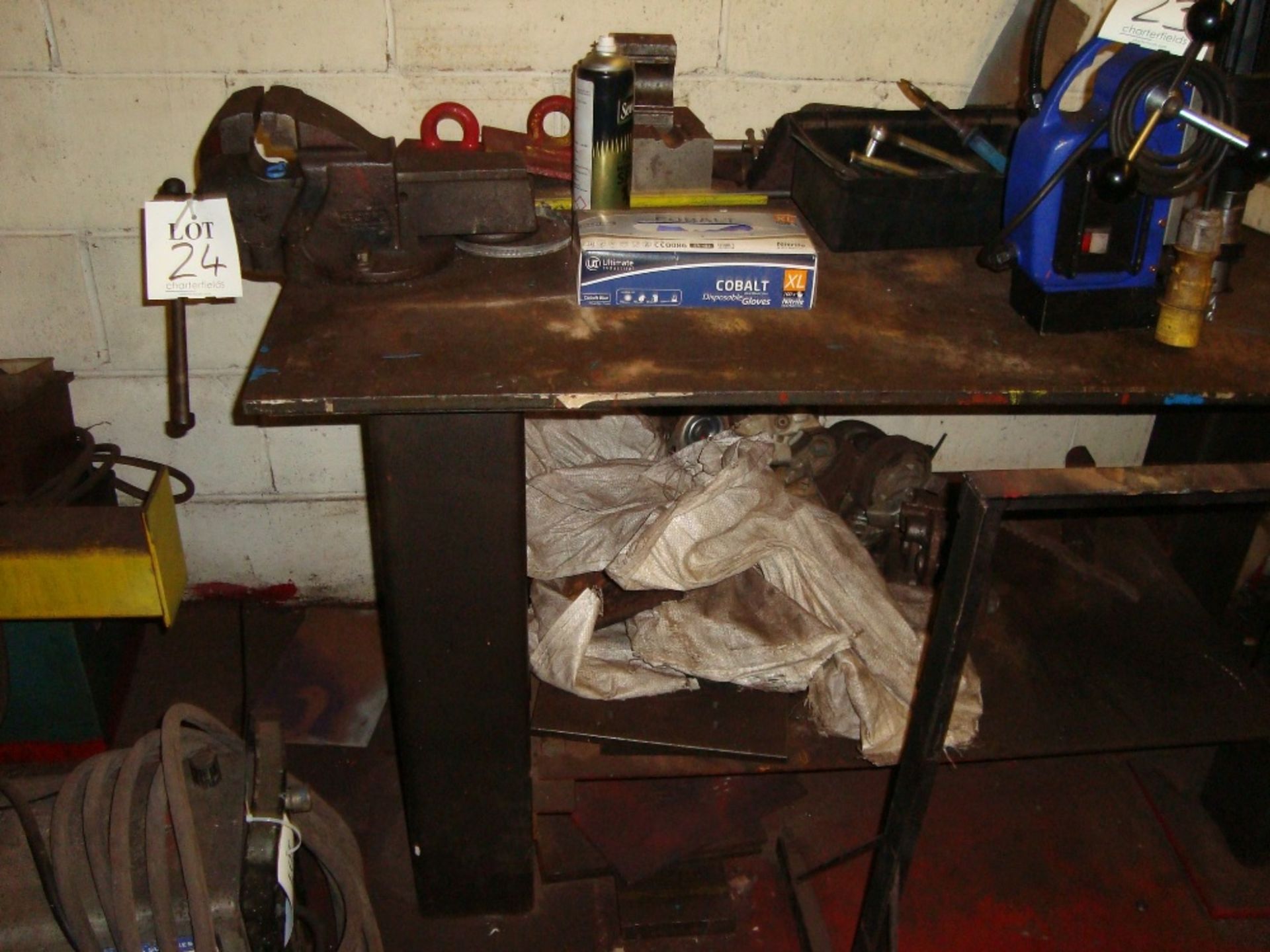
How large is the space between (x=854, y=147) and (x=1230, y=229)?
478 mm

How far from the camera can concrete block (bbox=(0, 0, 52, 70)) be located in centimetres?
138

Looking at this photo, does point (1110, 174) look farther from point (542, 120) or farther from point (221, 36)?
point (221, 36)

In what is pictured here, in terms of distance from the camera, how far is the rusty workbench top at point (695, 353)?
958 mm

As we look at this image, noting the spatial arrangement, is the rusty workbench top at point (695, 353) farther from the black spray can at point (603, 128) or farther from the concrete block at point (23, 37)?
the concrete block at point (23, 37)

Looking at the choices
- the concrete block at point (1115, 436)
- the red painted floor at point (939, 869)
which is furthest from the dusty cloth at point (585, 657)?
the concrete block at point (1115, 436)

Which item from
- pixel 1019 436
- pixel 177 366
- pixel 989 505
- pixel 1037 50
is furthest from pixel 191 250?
pixel 1019 436

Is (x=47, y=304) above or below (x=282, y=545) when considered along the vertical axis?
above

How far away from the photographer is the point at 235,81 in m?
1.45

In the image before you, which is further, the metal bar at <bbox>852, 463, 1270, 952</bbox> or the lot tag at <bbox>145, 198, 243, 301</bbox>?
the lot tag at <bbox>145, 198, 243, 301</bbox>

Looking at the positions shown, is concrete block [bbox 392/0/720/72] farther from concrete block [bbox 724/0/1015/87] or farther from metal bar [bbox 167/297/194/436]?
metal bar [bbox 167/297/194/436]

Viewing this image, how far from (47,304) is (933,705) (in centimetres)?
147

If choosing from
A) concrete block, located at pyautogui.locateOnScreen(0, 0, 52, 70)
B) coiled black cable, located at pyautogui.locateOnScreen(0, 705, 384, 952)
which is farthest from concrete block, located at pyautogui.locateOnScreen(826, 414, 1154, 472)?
concrete block, located at pyautogui.locateOnScreen(0, 0, 52, 70)

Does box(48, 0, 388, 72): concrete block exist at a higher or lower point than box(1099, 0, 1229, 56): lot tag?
lower

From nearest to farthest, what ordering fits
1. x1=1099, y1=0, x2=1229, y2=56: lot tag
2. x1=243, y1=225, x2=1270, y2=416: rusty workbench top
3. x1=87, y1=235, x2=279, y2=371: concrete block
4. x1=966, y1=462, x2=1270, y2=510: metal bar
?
x1=966, y1=462, x2=1270, y2=510: metal bar
x1=243, y1=225, x2=1270, y2=416: rusty workbench top
x1=1099, y1=0, x2=1229, y2=56: lot tag
x1=87, y1=235, x2=279, y2=371: concrete block
